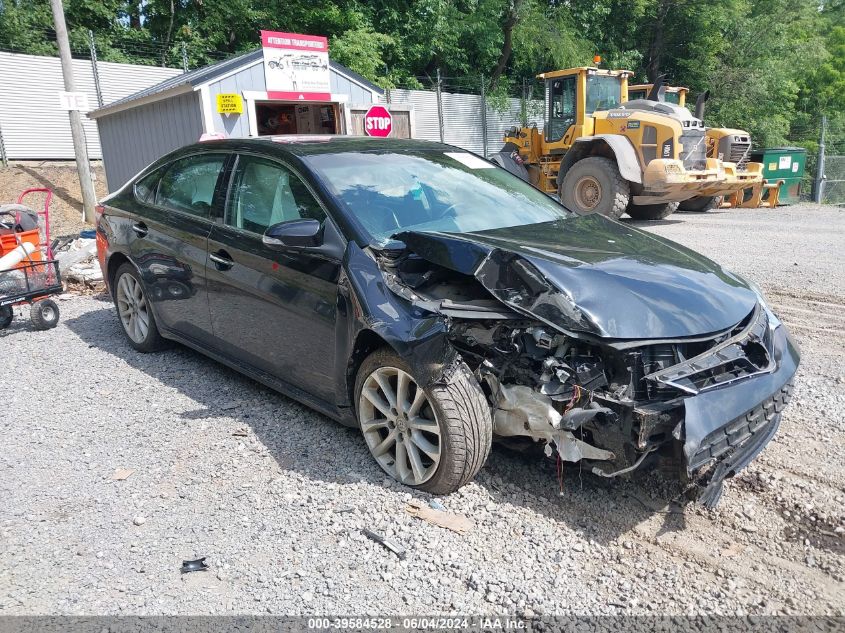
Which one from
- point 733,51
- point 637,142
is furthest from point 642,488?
point 733,51

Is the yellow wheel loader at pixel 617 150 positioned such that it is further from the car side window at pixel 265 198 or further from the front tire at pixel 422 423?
the front tire at pixel 422 423

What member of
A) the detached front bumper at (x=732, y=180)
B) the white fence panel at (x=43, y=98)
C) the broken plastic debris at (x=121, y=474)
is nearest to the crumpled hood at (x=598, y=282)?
the broken plastic debris at (x=121, y=474)

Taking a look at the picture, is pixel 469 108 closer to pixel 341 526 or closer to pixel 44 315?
pixel 44 315

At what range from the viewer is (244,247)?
3979mm

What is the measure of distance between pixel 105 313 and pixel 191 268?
9.93 feet

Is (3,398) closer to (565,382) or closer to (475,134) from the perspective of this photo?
(565,382)

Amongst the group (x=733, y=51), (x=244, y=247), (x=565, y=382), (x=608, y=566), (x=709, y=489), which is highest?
(x=733, y=51)

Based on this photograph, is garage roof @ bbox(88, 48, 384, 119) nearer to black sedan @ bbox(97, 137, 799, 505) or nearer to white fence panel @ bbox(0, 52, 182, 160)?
white fence panel @ bbox(0, 52, 182, 160)

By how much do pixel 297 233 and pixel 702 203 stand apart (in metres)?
14.1

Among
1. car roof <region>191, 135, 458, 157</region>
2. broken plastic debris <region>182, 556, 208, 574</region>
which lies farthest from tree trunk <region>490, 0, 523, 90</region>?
broken plastic debris <region>182, 556, 208, 574</region>

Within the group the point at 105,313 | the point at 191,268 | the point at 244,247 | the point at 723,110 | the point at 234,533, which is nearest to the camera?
the point at 234,533

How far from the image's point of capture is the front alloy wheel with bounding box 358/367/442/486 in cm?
312

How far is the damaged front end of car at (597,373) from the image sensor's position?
8.63 feet

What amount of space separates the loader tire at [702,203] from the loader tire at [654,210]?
1860 millimetres
